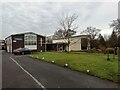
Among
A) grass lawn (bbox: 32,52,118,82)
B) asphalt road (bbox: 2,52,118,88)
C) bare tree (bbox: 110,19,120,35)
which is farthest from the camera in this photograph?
bare tree (bbox: 110,19,120,35)

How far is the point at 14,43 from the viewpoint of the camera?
66562mm

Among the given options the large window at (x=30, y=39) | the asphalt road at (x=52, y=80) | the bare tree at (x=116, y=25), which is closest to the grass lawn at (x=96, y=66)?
the asphalt road at (x=52, y=80)

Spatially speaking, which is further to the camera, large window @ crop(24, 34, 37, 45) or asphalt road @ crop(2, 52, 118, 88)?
large window @ crop(24, 34, 37, 45)

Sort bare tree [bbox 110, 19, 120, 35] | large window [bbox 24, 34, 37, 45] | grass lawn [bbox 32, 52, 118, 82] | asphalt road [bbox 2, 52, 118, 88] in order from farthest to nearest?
large window [bbox 24, 34, 37, 45], bare tree [bbox 110, 19, 120, 35], grass lawn [bbox 32, 52, 118, 82], asphalt road [bbox 2, 52, 118, 88]

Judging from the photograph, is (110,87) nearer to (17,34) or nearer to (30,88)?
(30,88)

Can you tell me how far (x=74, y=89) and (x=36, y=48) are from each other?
197 ft

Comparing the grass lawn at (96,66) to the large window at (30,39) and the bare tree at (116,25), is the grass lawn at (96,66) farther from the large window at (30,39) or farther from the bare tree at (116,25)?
the large window at (30,39)

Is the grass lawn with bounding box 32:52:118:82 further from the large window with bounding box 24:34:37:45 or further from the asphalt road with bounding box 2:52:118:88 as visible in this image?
the large window with bounding box 24:34:37:45

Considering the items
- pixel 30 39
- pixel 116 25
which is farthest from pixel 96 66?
pixel 30 39

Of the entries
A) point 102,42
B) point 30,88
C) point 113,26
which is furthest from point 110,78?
point 102,42

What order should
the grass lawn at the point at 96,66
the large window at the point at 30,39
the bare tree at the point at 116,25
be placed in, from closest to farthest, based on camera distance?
the grass lawn at the point at 96,66 < the bare tree at the point at 116,25 < the large window at the point at 30,39

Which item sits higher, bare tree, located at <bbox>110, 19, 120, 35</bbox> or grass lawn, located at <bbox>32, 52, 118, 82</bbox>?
bare tree, located at <bbox>110, 19, 120, 35</bbox>

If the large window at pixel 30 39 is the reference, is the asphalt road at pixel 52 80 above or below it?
below

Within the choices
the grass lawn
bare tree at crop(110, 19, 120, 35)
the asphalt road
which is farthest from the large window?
the asphalt road
